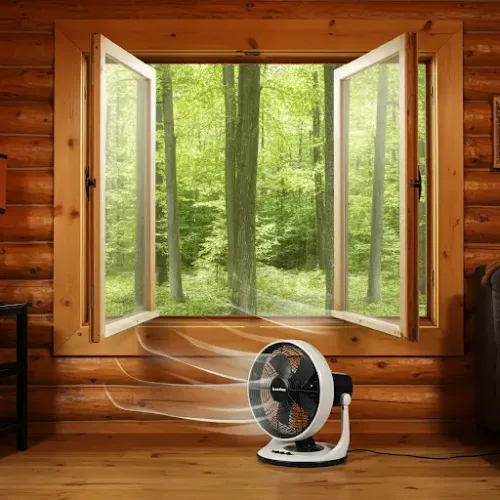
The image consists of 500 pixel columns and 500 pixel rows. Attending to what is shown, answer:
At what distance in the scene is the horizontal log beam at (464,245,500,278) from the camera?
15.0 feet

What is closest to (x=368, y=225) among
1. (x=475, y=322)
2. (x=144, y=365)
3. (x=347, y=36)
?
(x=475, y=322)

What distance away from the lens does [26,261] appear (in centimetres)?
457

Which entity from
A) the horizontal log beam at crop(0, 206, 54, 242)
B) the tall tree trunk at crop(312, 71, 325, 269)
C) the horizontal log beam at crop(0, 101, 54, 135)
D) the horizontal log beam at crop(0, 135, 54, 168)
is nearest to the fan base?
the horizontal log beam at crop(0, 206, 54, 242)

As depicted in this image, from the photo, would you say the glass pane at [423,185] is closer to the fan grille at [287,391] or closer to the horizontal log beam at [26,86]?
the fan grille at [287,391]

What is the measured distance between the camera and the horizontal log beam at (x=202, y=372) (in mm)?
4582

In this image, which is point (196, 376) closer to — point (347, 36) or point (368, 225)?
point (368, 225)

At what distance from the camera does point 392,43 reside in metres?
4.10

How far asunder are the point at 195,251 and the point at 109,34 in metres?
1.94

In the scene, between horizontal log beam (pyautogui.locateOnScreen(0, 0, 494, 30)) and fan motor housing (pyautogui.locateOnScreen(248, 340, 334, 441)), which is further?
horizontal log beam (pyautogui.locateOnScreen(0, 0, 494, 30))

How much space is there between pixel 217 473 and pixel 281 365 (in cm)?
60

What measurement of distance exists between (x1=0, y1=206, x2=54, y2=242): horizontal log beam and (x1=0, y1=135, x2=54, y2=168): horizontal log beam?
0.83 feet

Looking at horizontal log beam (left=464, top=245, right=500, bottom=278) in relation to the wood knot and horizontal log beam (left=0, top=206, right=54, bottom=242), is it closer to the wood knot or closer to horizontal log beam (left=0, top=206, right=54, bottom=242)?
the wood knot

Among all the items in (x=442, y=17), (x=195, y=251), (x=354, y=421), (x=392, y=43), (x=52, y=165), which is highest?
(x=442, y=17)

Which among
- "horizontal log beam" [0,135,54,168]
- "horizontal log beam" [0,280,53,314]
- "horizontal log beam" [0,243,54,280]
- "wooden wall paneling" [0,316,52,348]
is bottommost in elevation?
"wooden wall paneling" [0,316,52,348]
